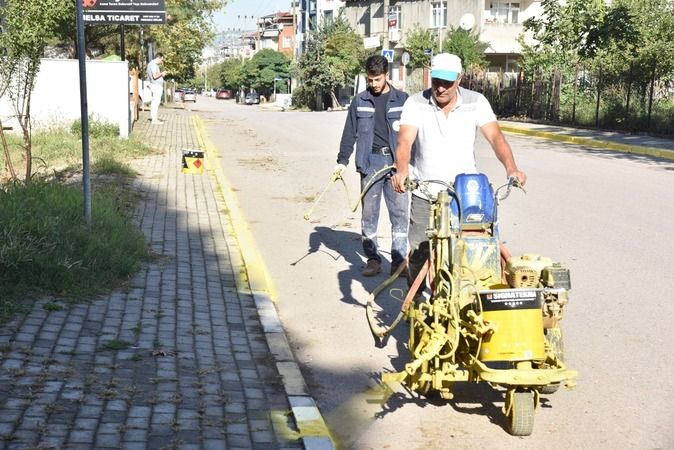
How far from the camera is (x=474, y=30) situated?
58.1 meters

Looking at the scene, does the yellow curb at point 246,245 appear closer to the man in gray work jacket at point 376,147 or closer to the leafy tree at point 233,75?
the man in gray work jacket at point 376,147

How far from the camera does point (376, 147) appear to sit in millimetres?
8188

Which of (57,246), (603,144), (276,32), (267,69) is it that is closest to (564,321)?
(57,246)

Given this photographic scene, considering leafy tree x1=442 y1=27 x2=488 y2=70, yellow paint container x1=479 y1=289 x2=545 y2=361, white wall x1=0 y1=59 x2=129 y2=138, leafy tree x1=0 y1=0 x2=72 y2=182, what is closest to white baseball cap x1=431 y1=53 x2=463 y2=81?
yellow paint container x1=479 y1=289 x2=545 y2=361

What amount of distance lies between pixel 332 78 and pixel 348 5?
15.2 metres

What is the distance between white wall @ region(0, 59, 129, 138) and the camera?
64.2ft

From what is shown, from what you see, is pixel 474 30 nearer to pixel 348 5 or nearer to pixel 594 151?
pixel 348 5

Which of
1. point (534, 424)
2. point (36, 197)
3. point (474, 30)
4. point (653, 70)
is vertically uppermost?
point (474, 30)

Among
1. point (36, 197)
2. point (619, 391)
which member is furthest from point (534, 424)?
point (36, 197)

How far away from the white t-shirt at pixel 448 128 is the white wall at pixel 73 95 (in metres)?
14.9

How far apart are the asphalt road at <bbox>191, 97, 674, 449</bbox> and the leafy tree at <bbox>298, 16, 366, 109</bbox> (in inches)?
1905

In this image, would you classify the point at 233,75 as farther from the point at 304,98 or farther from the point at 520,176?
the point at 520,176

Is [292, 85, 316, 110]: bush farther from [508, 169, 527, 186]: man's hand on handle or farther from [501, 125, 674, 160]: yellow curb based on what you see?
[508, 169, 527, 186]: man's hand on handle

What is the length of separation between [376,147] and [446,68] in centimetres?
276
